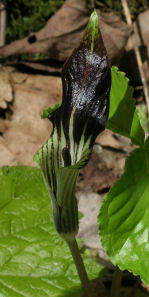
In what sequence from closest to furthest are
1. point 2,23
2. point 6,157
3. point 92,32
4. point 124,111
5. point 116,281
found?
1. point 92,32
2. point 124,111
3. point 116,281
4. point 6,157
5. point 2,23

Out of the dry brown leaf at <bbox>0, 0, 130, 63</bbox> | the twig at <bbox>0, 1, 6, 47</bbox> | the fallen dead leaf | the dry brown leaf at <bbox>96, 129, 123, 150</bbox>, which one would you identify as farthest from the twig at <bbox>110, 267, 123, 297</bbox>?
the twig at <bbox>0, 1, 6, 47</bbox>

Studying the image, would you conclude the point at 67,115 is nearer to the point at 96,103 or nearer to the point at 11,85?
the point at 96,103

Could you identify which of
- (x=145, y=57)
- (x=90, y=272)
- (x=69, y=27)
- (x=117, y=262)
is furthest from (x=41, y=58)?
(x=117, y=262)

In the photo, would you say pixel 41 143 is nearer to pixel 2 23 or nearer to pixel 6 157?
pixel 6 157

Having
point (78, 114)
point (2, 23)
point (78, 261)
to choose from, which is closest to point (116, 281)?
point (78, 261)

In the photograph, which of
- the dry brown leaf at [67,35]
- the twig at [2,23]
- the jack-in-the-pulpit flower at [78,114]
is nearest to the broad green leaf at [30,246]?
the jack-in-the-pulpit flower at [78,114]

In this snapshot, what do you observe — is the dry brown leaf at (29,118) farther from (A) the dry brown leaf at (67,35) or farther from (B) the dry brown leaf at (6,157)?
(A) the dry brown leaf at (67,35)
